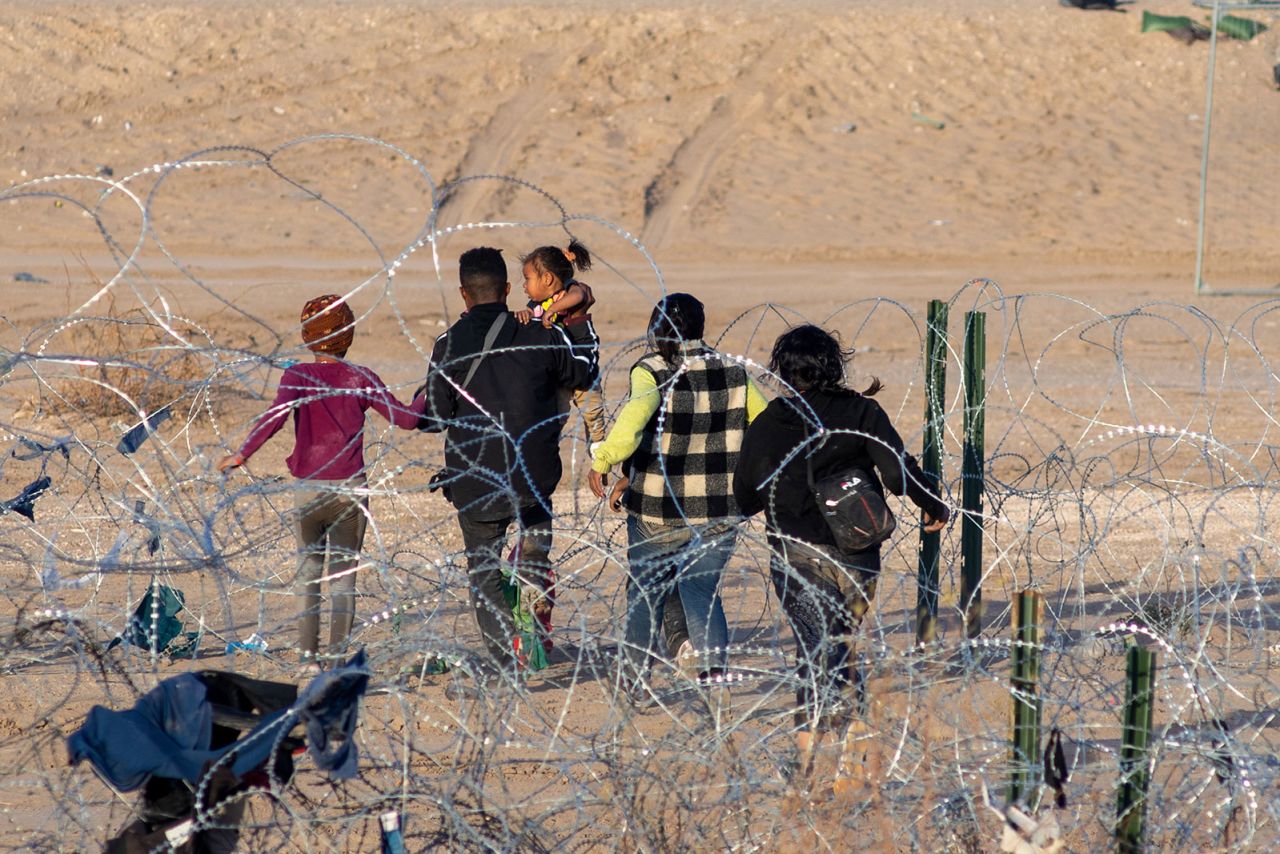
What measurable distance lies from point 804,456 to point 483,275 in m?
1.41

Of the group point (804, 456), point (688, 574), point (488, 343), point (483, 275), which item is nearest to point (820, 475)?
point (804, 456)

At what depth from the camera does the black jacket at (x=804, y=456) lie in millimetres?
4566

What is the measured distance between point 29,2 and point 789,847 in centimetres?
A: 2621

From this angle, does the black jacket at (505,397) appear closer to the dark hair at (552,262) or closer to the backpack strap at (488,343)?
→ the backpack strap at (488,343)

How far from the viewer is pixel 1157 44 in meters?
24.7

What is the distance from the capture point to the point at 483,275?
5.37 m

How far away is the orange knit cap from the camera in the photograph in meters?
5.21

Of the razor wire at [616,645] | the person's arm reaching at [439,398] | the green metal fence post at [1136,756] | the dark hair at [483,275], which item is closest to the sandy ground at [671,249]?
the razor wire at [616,645]

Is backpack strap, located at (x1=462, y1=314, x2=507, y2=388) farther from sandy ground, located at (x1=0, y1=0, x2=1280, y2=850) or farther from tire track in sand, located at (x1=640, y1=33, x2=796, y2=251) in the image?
tire track in sand, located at (x1=640, y1=33, x2=796, y2=251)

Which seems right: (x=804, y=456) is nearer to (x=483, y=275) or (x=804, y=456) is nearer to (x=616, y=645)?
(x=616, y=645)

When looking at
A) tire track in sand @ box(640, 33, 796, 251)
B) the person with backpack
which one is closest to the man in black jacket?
the person with backpack

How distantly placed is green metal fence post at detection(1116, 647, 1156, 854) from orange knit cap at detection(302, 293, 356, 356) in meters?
2.86

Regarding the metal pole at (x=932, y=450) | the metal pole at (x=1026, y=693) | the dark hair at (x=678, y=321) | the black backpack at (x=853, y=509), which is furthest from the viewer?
the metal pole at (x=932, y=450)

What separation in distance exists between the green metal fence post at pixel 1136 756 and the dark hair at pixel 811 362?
1427 millimetres
